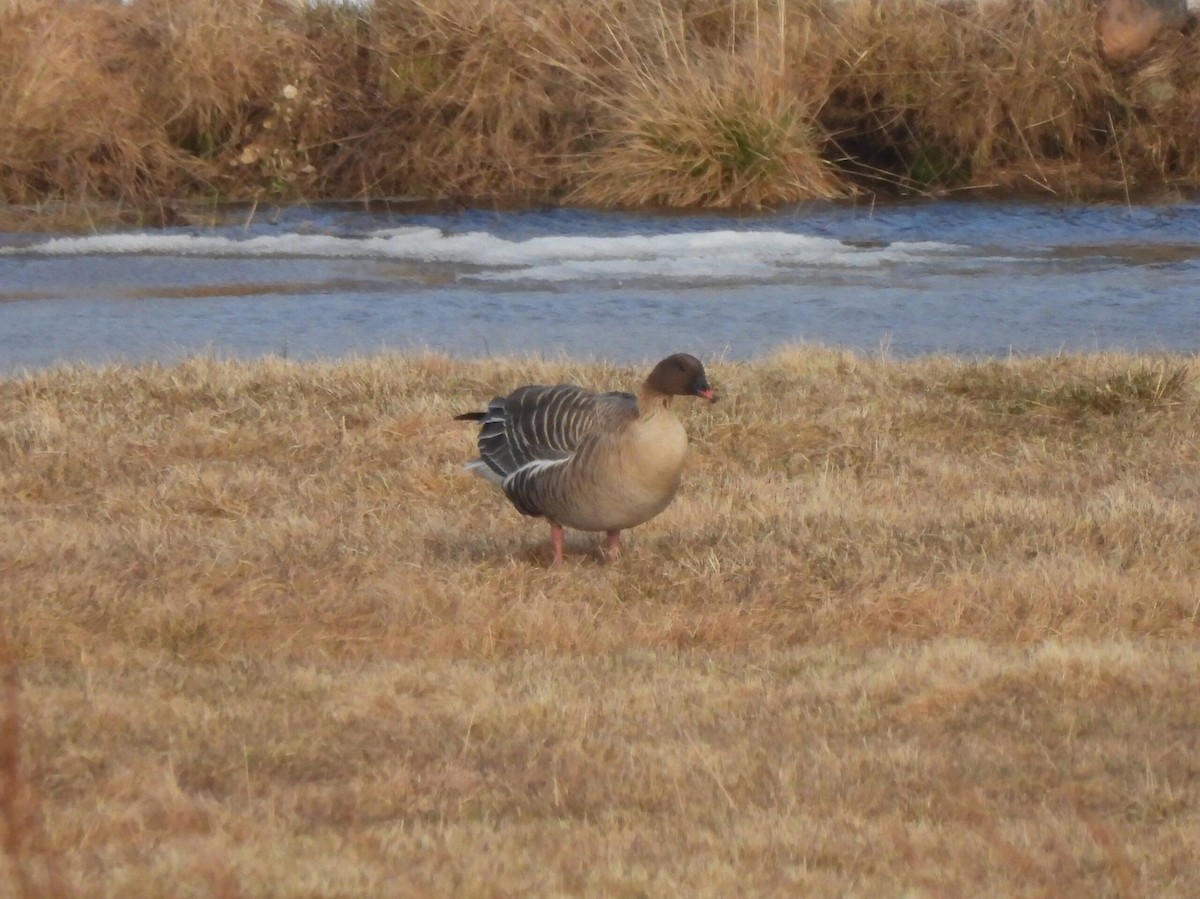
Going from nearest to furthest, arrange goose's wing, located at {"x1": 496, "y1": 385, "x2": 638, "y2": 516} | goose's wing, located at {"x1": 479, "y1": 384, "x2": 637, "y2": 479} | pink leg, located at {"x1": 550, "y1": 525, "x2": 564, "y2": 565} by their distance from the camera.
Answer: goose's wing, located at {"x1": 496, "y1": 385, "x2": 638, "y2": 516}, goose's wing, located at {"x1": 479, "y1": 384, "x2": 637, "y2": 479}, pink leg, located at {"x1": 550, "y1": 525, "x2": 564, "y2": 565}

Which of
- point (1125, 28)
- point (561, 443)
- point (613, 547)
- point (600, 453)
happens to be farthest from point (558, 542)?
point (1125, 28)

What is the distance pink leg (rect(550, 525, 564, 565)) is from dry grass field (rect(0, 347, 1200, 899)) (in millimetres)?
88

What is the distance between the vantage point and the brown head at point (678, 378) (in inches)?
255

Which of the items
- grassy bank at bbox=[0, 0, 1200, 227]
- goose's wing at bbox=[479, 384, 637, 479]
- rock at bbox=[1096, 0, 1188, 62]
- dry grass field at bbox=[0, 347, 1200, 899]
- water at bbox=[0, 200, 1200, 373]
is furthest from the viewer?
rock at bbox=[1096, 0, 1188, 62]

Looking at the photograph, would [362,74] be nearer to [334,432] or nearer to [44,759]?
[334,432]

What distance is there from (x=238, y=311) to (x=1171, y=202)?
31.4 ft

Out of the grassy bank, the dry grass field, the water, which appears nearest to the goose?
the dry grass field

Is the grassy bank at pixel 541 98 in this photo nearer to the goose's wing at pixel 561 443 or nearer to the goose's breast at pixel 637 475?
the goose's wing at pixel 561 443

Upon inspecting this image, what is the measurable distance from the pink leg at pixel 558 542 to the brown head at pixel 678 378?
0.78 m

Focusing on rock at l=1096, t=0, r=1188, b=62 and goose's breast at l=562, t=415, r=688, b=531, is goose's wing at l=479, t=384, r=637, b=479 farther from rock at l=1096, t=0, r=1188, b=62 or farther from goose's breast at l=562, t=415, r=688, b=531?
rock at l=1096, t=0, r=1188, b=62

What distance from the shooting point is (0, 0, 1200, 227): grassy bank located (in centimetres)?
1861

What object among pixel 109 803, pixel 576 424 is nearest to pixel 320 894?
pixel 109 803

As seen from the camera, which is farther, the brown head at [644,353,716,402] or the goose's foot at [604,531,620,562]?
the goose's foot at [604,531,620,562]

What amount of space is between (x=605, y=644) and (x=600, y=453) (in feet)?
2.31
